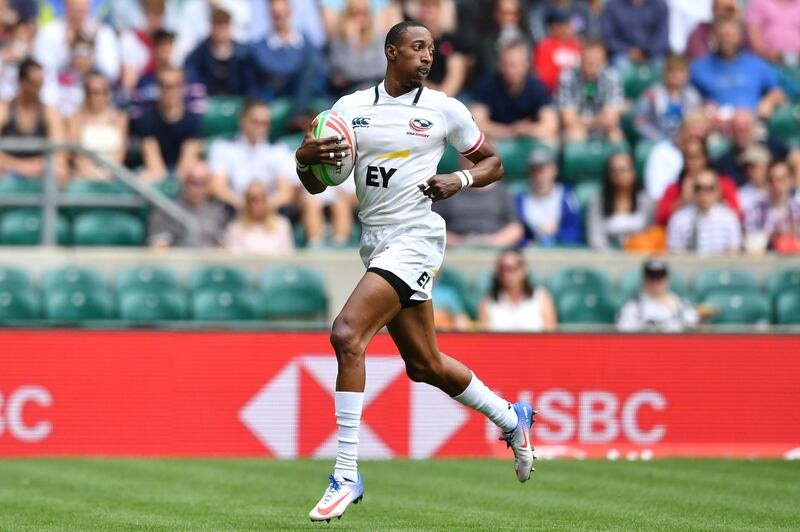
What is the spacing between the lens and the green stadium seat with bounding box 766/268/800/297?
14391mm

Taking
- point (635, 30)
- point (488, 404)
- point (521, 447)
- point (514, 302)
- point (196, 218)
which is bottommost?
point (514, 302)

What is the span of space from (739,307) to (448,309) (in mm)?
2924

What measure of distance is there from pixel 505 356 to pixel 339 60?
219 inches

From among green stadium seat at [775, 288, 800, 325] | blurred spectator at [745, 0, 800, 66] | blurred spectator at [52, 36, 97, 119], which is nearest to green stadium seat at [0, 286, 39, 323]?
blurred spectator at [52, 36, 97, 119]

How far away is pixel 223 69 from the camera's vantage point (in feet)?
56.2

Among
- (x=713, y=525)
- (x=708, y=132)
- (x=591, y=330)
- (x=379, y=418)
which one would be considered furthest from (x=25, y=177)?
(x=713, y=525)

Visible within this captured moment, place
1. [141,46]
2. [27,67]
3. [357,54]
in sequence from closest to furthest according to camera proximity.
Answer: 1. [27,67]
2. [357,54]
3. [141,46]

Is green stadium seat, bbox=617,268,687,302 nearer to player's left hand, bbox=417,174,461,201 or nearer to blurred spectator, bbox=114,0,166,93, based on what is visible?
blurred spectator, bbox=114,0,166,93

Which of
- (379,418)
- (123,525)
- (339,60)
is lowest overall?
(379,418)

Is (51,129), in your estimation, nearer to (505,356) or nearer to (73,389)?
(73,389)

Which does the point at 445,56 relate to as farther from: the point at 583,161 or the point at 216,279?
the point at 216,279

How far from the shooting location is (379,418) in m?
12.6

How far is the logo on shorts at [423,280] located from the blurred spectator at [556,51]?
10057 millimetres

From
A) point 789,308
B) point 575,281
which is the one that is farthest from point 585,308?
point 789,308
